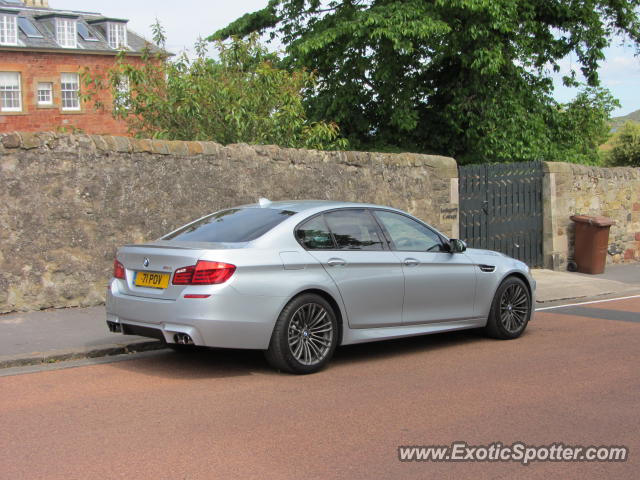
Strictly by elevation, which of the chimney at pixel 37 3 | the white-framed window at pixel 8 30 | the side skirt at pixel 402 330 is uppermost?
the chimney at pixel 37 3

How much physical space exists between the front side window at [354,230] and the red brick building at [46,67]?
38518 millimetres

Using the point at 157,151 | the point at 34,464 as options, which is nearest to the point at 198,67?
the point at 157,151

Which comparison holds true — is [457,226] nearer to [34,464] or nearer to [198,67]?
[198,67]

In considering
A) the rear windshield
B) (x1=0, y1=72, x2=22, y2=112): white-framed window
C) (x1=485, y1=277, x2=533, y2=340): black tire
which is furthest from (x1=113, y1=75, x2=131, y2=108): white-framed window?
(x1=0, y1=72, x2=22, y2=112): white-framed window

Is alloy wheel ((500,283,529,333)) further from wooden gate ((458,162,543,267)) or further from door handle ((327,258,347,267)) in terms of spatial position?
wooden gate ((458,162,543,267))

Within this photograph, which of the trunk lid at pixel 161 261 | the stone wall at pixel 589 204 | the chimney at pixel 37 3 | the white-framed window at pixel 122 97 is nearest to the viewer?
the trunk lid at pixel 161 261

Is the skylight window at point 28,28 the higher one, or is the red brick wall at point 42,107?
the skylight window at point 28,28

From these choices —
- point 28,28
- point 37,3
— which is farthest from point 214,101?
point 37,3

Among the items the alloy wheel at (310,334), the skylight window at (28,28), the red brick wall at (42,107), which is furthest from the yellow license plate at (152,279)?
the skylight window at (28,28)

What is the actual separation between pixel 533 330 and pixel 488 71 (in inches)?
447

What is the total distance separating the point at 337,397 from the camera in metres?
6.25

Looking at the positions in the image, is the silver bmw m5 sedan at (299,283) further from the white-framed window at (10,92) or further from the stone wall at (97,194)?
the white-framed window at (10,92)

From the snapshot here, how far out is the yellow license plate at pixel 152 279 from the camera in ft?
22.4

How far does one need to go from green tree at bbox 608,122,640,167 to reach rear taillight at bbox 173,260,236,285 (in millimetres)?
45488
